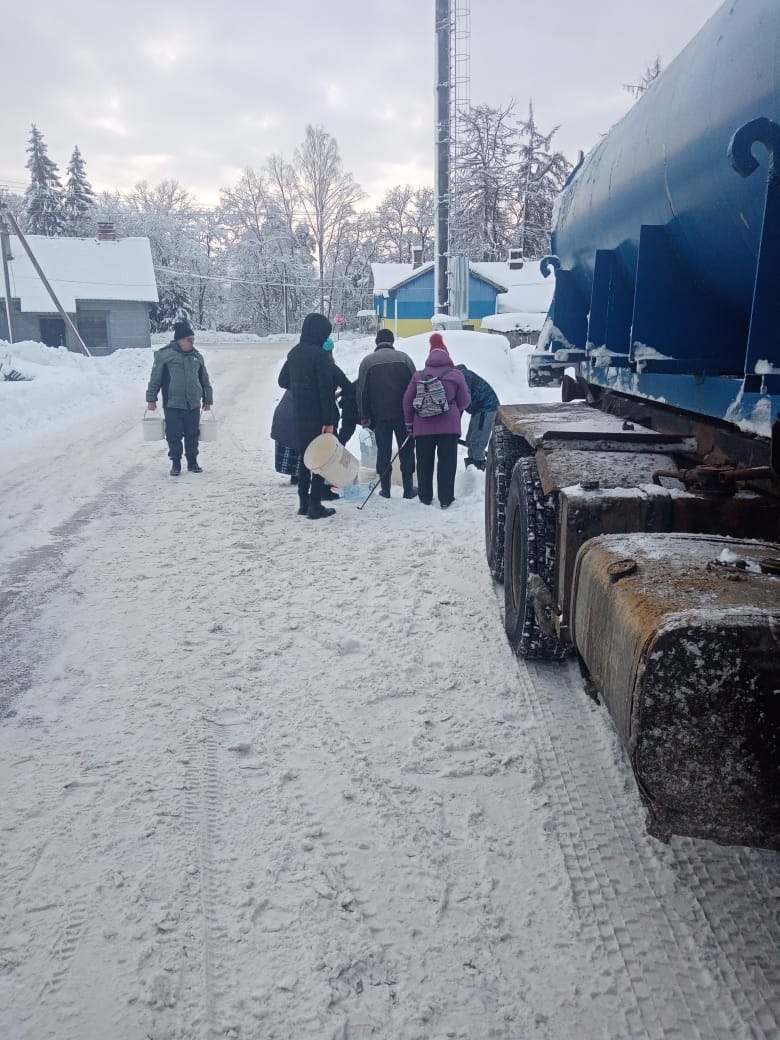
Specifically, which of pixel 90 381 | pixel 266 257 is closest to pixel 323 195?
pixel 266 257

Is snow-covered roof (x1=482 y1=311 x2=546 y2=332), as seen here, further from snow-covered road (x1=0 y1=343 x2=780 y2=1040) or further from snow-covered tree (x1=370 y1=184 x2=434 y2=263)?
snow-covered tree (x1=370 y1=184 x2=434 y2=263)

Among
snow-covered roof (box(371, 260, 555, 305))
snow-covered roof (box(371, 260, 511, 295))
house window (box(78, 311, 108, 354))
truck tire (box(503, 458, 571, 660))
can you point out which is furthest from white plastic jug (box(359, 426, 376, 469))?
house window (box(78, 311, 108, 354))

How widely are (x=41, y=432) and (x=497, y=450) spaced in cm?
914

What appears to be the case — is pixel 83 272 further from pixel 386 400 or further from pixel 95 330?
pixel 386 400

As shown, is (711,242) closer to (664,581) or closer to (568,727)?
(664,581)

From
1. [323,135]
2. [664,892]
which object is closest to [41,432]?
[664,892]

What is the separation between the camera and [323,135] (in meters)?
57.9

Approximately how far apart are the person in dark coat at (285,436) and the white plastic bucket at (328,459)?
2.12 ft

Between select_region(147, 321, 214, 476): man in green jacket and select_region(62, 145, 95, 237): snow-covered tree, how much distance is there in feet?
190

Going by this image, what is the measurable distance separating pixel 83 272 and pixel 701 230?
4231cm

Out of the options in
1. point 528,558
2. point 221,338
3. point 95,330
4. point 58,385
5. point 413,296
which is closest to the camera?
point 528,558

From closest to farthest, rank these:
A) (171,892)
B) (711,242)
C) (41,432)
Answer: (171,892) < (711,242) < (41,432)

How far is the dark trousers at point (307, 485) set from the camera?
6973 mm

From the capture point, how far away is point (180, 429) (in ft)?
29.0
